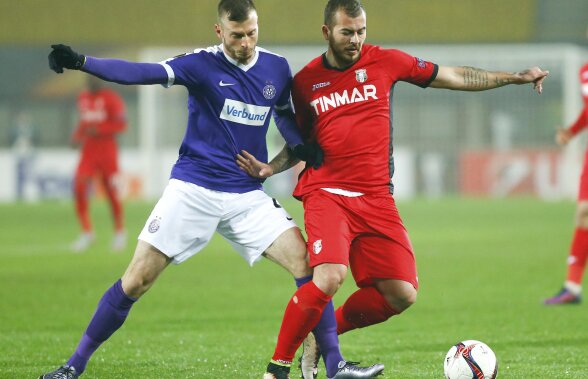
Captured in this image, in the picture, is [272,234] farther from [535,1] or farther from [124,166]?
[535,1]

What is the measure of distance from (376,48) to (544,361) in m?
2.11

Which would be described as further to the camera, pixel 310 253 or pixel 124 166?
pixel 124 166

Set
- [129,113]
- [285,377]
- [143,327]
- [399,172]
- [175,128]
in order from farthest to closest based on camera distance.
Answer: [129,113]
[175,128]
[399,172]
[143,327]
[285,377]

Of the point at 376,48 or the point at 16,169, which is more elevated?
the point at 376,48

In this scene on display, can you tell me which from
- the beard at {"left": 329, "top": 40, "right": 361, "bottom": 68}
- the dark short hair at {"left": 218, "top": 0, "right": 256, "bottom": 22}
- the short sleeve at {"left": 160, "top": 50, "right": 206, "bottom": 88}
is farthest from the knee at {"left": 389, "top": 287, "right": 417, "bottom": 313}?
the dark short hair at {"left": 218, "top": 0, "right": 256, "bottom": 22}

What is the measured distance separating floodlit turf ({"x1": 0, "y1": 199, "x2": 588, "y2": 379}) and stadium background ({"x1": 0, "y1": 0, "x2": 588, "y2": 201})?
11.5m

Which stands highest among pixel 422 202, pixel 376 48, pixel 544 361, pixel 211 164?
pixel 376 48

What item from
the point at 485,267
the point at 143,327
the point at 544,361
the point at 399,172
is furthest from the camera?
the point at 399,172

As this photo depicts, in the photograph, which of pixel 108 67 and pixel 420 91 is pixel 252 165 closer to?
pixel 108 67

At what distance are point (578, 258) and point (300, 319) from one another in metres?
4.42

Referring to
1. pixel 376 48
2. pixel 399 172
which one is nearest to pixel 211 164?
pixel 376 48

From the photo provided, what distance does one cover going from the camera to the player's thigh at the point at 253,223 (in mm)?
5949

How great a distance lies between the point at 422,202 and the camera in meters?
27.1

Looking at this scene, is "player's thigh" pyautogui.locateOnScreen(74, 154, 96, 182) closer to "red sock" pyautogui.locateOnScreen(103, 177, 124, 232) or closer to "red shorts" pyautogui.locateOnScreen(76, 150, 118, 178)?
"red shorts" pyautogui.locateOnScreen(76, 150, 118, 178)
